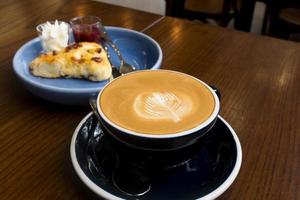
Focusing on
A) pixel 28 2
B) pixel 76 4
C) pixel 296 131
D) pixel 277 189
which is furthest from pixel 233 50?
pixel 28 2

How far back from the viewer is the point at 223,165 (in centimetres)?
46

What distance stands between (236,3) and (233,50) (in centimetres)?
120

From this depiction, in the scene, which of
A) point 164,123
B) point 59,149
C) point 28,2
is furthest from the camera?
point 28,2

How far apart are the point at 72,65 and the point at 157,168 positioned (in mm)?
329

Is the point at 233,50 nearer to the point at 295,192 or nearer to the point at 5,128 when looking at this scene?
the point at 295,192

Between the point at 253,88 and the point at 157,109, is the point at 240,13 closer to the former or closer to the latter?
the point at 253,88

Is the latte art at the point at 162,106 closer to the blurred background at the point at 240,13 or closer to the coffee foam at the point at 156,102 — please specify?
the coffee foam at the point at 156,102

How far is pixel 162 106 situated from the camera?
461 mm

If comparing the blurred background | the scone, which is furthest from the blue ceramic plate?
the blurred background

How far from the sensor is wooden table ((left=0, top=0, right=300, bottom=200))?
48 centimetres

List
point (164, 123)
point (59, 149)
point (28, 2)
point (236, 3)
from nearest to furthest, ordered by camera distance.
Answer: point (164, 123) → point (59, 149) → point (28, 2) → point (236, 3)

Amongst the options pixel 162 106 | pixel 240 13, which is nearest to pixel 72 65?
pixel 162 106

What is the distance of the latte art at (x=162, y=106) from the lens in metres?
0.45

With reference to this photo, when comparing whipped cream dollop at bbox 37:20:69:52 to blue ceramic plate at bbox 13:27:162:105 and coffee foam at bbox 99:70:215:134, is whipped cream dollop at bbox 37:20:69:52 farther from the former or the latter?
coffee foam at bbox 99:70:215:134
